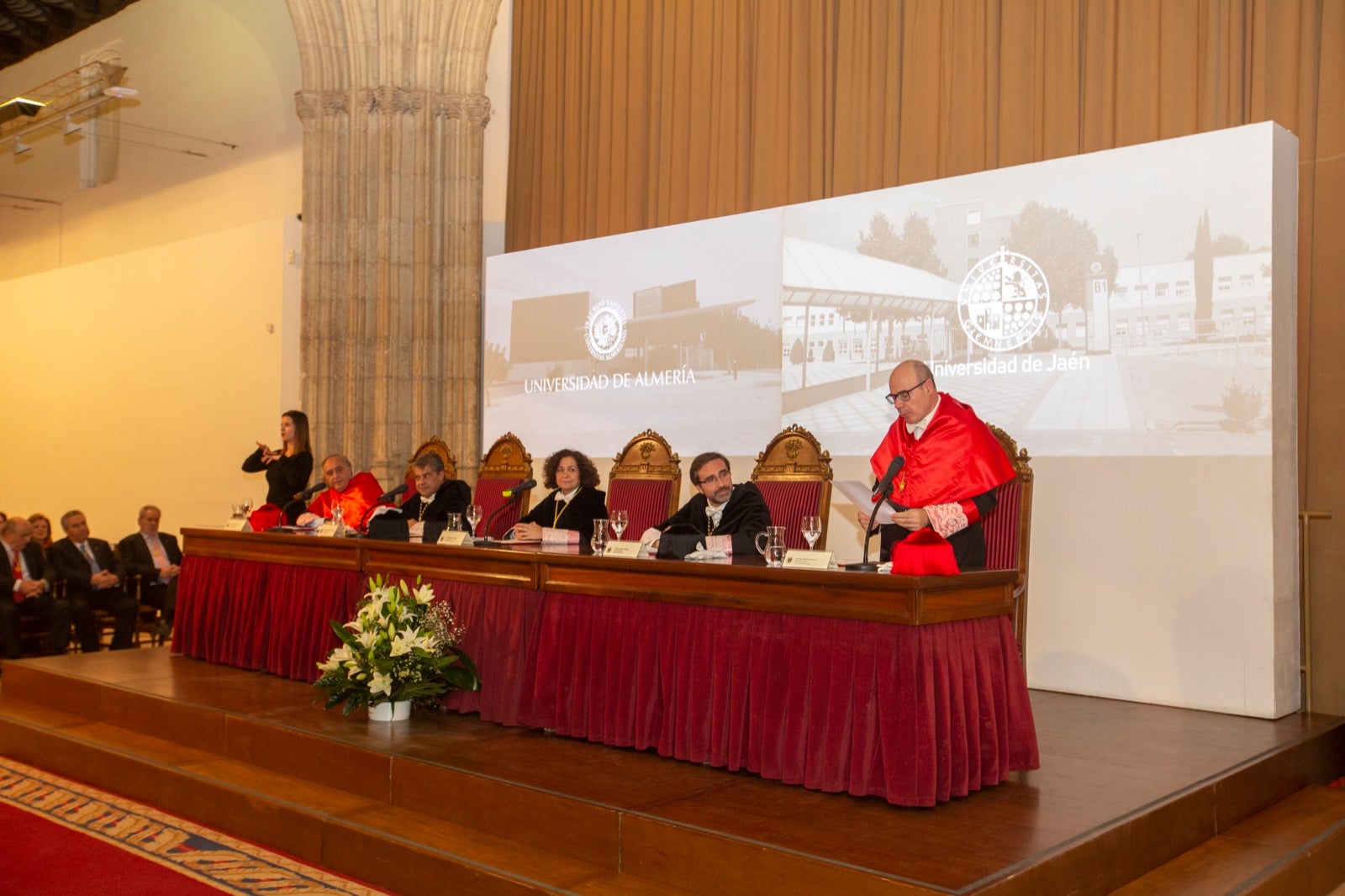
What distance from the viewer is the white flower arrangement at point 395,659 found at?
4.13 metres

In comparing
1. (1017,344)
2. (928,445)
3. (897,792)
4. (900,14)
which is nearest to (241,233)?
(900,14)

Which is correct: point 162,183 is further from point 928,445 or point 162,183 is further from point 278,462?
point 928,445

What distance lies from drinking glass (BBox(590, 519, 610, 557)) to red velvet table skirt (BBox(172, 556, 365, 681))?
4.01ft

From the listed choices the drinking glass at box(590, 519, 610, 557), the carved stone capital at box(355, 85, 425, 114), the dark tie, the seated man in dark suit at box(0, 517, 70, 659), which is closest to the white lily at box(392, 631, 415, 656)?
the drinking glass at box(590, 519, 610, 557)

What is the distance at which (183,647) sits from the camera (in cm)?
589

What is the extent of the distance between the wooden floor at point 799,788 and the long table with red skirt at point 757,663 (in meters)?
0.09

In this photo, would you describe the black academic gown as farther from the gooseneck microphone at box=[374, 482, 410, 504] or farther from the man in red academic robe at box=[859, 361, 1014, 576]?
the gooseneck microphone at box=[374, 482, 410, 504]

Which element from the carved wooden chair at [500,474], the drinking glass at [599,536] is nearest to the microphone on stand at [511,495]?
the carved wooden chair at [500,474]

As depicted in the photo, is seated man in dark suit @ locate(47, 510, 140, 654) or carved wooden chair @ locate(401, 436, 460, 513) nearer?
carved wooden chair @ locate(401, 436, 460, 513)

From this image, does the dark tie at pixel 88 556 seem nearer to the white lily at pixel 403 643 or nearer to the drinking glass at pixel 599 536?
the white lily at pixel 403 643

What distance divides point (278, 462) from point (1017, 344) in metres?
4.21

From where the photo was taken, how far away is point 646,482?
5.70 meters

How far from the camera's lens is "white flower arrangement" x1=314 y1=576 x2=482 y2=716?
163 inches

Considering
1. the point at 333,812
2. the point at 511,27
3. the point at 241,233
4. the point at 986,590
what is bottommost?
the point at 333,812
